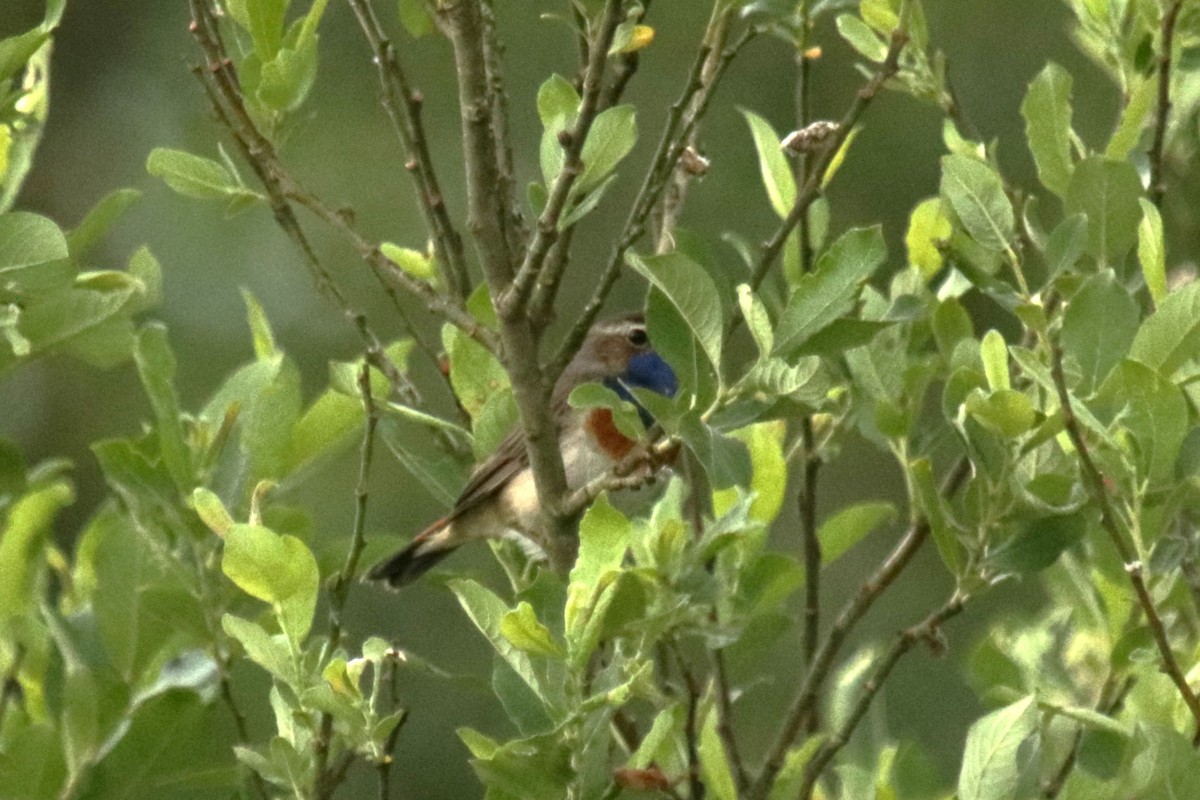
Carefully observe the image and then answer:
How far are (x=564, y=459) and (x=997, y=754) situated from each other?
8.24ft

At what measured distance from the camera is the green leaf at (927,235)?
10.9 feet

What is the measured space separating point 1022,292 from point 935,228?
2.15 ft

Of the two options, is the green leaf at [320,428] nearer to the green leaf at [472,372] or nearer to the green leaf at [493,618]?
the green leaf at [472,372]

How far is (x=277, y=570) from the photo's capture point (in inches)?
97.4

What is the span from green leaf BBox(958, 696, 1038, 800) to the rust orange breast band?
94.1 inches

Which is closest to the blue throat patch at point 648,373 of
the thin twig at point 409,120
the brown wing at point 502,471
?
the brown wing at point 502,471

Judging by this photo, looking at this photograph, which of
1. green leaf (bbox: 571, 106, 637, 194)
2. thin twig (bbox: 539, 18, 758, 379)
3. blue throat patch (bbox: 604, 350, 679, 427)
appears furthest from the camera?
blue throat patch (bbox: 604, 350, 679, 427)

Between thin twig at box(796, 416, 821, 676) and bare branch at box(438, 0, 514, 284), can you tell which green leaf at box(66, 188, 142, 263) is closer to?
bare branch at box(438, 0, 514, 284)

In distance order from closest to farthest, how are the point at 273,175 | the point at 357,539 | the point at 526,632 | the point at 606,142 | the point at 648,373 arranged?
the point at 526,632
the point at 606,142
the point at 357,539
the point at 273,175
the point at 648,373

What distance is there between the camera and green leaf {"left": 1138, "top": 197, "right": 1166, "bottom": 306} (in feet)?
8.80

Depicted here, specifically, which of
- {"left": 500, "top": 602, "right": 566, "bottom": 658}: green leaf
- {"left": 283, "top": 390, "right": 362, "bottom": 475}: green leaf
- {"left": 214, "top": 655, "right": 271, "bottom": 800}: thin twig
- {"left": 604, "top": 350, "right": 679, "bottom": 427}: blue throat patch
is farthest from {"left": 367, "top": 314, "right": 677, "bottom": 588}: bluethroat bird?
{"left": 500, "top": 602, "right": 566, "bottom": 658}: green leaf

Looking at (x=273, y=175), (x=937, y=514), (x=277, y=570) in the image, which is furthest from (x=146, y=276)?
(x=937, y=514)

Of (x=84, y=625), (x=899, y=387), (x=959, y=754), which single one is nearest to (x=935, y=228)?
(x=899, y=387)

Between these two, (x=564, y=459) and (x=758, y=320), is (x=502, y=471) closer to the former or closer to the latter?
(x=564, y=459)
